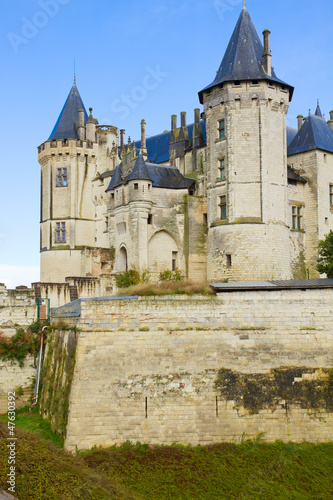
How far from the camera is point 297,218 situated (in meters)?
42.3

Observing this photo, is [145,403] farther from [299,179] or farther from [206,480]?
[299,179]

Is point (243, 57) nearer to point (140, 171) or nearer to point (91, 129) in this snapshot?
point (140, 171)

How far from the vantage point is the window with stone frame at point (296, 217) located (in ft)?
138

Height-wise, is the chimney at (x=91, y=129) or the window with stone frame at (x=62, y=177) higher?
the chimney at (x=91, y=129)

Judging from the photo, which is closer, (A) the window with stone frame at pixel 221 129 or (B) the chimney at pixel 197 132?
(A) the window with stone frame at pixel 221 129

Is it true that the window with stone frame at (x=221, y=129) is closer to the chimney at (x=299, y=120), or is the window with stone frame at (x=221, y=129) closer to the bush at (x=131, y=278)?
the bush at (x=131, y=278)

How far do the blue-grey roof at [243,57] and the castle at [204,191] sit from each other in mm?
80

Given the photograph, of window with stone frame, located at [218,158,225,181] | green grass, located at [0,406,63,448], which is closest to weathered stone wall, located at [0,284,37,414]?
green grass, located at [0,406,63,448]

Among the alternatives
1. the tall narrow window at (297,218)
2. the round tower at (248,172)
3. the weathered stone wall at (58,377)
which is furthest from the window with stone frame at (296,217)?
the weathered stone wall at (58,377)

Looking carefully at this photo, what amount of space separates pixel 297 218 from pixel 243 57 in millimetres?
11322

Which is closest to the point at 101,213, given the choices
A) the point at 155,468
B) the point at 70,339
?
the point at 70,339

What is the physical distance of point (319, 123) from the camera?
44.6 m

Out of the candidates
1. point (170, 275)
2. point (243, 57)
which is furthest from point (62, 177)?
point (243, 57)

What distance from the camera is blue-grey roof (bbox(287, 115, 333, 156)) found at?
42.9 metres
